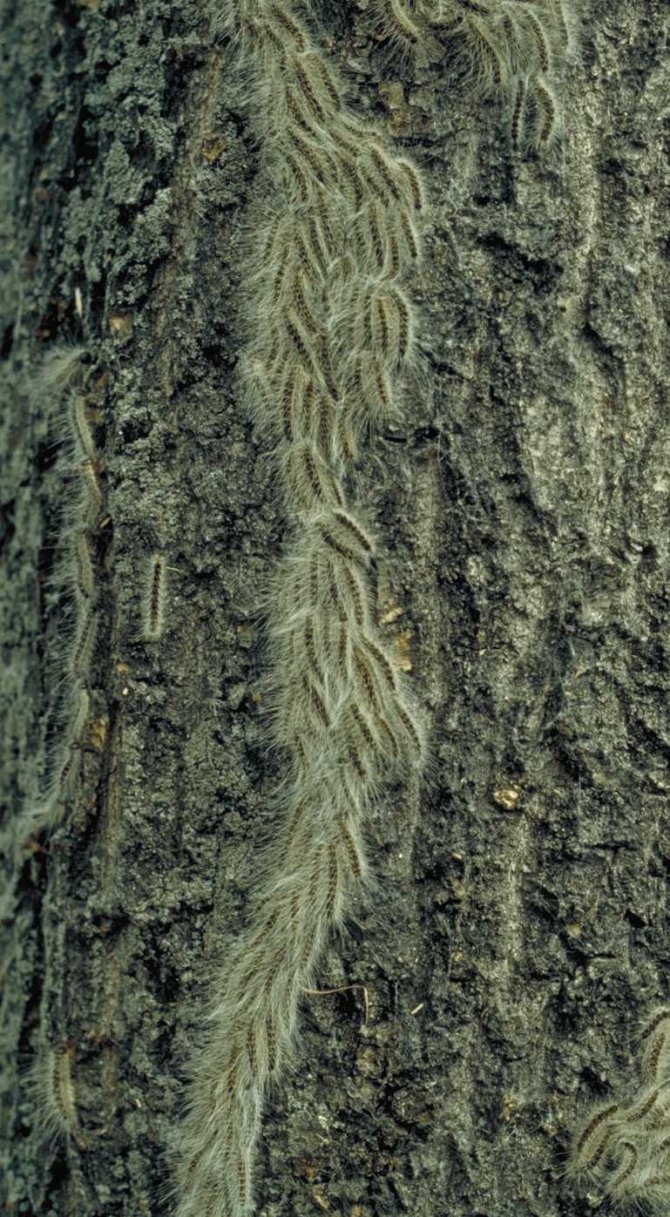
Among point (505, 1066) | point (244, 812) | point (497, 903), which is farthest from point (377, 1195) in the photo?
point (244, 812)

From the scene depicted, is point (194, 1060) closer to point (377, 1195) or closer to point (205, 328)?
point (377, 1195)

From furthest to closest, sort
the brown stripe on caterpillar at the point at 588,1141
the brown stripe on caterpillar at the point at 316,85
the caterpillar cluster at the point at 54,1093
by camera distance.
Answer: the caterpillar cluster at the point at 54,1093
the brown stripe on caterpillar at the point at 316,85
the brown stripe on caterpillar at the point at 588,1141

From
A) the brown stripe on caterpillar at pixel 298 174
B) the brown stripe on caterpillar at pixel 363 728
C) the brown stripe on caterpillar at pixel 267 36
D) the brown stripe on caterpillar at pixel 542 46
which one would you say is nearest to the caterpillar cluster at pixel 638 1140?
the brown stripe on caterpillar at pixel 363 728

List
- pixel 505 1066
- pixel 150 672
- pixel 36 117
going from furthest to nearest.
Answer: pixel 36 117, pixel 150 672, pixel 505 1066

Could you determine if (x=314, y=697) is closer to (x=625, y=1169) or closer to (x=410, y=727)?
(x=410, y=727)

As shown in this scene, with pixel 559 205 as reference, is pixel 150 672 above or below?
below

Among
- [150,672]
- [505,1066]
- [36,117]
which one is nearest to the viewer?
[505,1066]

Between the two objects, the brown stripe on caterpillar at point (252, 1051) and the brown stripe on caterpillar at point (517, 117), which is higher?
the brown stripe on caterpillar at point (517, 117)

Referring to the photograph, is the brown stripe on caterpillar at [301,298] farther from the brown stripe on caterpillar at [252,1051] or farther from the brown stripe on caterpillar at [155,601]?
the brown stripe on caterpillar at [252,1051]
